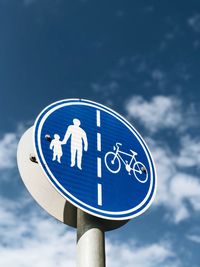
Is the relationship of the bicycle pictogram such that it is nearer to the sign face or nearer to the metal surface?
the sign face

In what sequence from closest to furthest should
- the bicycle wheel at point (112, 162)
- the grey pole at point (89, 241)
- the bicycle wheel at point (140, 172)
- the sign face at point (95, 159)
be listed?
the grey pole at point (89, 241) < the sign face at point (95, 159) < the bicycle wheel at point (112, 162) < the bicycle wheel at point (140, 172)

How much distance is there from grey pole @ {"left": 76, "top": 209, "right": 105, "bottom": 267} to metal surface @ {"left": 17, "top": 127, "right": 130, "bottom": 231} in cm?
33

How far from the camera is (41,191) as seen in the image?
13.7 ft

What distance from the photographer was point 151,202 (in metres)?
3.90

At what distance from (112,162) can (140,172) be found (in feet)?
1.23

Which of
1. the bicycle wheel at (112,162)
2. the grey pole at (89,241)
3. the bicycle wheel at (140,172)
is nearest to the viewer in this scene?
the grey pole at (89,241)

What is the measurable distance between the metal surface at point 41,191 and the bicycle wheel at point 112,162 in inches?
23.9

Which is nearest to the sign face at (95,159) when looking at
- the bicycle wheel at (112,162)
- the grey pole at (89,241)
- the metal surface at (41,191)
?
the bicycle wheel at (112,162)

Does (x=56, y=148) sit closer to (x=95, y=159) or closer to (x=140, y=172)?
(x=95, y=159)

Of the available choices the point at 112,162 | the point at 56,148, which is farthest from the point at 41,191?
the point at 112,162

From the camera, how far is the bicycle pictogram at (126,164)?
3.92m

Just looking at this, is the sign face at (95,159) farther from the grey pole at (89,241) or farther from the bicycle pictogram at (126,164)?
the grey pole at (89,241)

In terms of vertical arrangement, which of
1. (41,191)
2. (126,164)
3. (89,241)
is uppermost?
(126,164)

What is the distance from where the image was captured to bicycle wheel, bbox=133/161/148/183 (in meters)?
4.06
